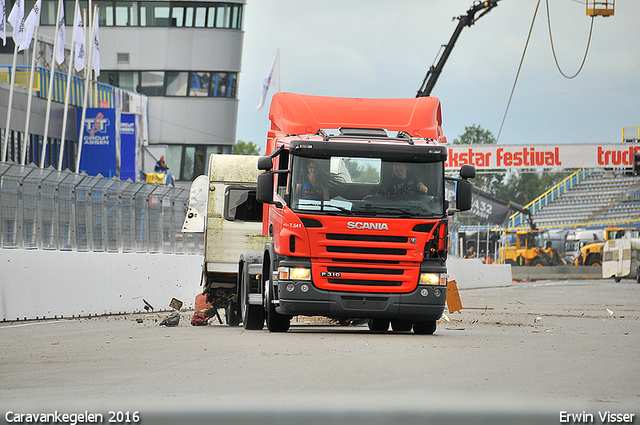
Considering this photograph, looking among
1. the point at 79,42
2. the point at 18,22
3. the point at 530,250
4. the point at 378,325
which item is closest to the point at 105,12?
the point at 79,42

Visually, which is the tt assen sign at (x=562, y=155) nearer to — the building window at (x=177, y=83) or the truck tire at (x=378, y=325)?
the building window at (x=177, y=83)

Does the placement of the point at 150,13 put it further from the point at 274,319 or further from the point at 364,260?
the point at 364,260

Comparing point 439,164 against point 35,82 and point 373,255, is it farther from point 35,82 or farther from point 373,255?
point 35,82

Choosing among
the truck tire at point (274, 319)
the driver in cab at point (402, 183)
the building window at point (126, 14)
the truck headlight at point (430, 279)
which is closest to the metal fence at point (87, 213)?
the truck tire at point (274, 319)

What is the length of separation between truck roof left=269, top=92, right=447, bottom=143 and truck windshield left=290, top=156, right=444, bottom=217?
1038mm

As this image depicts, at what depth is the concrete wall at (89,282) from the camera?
53.8 ft

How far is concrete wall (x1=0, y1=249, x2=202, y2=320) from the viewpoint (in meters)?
16.4

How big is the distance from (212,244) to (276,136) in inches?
130

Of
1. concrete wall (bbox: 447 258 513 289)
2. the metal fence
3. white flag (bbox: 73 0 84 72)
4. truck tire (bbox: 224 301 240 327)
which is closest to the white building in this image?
white flag (bbox: 73 0 84 72)

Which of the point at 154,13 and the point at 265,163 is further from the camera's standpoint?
the point at 154,13

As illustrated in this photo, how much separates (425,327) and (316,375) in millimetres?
6226

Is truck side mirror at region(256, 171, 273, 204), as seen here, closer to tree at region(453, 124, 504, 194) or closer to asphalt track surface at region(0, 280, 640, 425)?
asphalt track surface at region(0, 280, 640, 425)

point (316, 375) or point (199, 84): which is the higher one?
point (199, 84)

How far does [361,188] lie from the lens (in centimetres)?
1302
